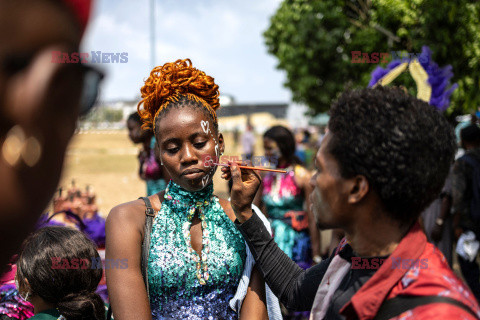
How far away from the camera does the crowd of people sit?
58 centimetres

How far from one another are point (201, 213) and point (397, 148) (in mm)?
1091

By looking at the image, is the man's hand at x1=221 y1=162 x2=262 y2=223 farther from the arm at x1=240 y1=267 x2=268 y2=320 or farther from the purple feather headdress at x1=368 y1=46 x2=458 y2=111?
the purple feather headdress at x1=368 y1=46 x2=458 y2=111

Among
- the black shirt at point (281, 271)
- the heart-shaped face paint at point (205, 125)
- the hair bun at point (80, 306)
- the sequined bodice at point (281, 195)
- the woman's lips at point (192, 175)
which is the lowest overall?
the hair bun at point (80, 306)

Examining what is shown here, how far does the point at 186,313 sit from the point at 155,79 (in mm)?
1139

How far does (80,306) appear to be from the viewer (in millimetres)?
1987

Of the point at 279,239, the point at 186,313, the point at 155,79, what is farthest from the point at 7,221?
the point at 279,239

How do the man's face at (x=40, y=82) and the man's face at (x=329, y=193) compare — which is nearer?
the man's face at (x=40, y=82)

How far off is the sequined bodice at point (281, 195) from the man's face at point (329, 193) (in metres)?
3.11

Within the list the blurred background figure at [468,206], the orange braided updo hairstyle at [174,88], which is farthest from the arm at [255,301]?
the blurred background figure at [468,206]

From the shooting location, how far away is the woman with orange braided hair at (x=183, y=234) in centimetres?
179

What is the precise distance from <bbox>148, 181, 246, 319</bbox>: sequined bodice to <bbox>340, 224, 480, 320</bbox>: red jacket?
2.51 ft

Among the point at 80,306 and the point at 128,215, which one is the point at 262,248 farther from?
the point at 80,306

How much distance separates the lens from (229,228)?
81.4 inches

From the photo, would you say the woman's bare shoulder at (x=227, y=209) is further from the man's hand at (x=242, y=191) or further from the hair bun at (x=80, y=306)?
the hair bun at (x=80, y=306)
